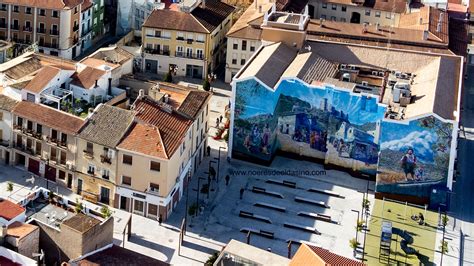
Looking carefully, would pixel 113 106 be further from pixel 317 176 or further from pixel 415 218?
pixel 415 218

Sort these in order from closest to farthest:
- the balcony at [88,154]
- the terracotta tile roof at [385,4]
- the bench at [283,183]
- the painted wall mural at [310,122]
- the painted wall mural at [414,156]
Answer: the balcony at [88,154]
the painted wall mural at [414,156]
the bench at [283,183]
the painted wall mural at [310,122]
the terracotta tile roof at [385,4]

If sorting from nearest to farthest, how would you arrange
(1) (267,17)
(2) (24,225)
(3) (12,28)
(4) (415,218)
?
(2) (24,225), (4) (415,218), (1) (267,17), (3) (12,28)

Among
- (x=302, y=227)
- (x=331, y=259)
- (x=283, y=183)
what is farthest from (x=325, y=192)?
(x=331, y=259)

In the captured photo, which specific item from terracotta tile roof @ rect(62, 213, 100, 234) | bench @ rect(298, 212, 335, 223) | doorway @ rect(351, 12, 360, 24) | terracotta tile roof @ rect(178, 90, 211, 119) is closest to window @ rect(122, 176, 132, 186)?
terracotta tile roof @ rect(178, 90, 211, 119)

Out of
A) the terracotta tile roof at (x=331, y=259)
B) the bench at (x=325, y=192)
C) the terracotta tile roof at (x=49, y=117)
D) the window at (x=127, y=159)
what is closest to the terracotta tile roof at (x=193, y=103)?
the window at (x=127, y=159)

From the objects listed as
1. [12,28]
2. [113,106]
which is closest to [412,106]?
[113,106]

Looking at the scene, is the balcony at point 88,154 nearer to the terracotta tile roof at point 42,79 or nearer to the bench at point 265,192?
the terracotta tile roof at point 42,79
